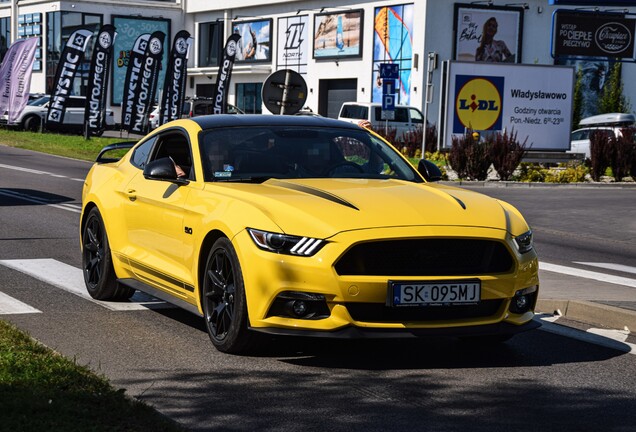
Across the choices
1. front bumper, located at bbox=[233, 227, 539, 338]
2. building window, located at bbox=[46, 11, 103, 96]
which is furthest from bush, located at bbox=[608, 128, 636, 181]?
building window, located at bbox=[46, 11, 103, 96]

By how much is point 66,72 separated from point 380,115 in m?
12.1

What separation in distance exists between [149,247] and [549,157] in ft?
93.1

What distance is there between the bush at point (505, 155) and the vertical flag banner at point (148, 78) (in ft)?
60.6

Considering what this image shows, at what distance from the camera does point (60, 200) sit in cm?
2022

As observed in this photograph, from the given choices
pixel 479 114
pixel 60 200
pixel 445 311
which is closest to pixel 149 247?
pixel 445 311

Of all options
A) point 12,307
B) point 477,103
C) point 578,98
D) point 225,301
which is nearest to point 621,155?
point 477,103

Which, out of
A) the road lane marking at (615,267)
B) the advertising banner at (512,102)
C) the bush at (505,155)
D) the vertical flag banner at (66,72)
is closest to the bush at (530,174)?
the bush at (505,155)

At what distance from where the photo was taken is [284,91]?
65.4 feet

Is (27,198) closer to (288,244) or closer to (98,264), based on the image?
(98,264)

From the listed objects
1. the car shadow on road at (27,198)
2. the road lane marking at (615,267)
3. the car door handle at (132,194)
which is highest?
the car door handle at (132,194)

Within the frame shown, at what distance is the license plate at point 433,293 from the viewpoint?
6688mm

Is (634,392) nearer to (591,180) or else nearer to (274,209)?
(274,209)

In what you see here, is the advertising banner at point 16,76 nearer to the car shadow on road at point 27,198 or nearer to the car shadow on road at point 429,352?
the car shadow on road at point 27,198

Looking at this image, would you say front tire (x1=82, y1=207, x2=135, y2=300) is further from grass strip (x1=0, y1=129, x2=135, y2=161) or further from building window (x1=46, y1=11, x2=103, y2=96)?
building window (x1=46, y1=11, x2=103, y2=96)
